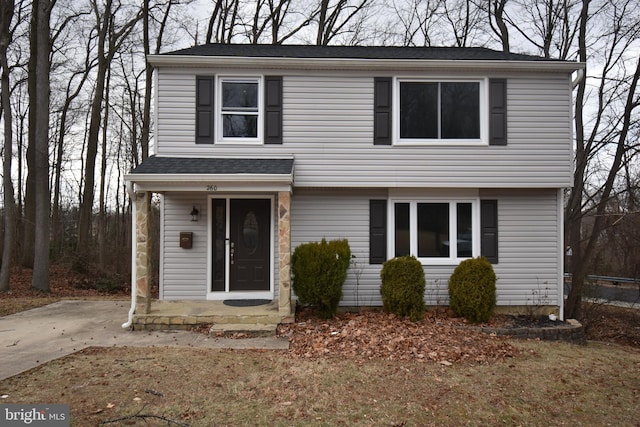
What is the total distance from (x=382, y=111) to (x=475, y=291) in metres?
4.02

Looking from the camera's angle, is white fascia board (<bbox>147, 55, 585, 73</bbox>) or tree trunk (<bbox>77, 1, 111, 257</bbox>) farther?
tree trunk (<bbox>77, 1, 111, 257</bbox>)

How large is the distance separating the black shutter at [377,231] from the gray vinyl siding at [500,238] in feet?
0.35

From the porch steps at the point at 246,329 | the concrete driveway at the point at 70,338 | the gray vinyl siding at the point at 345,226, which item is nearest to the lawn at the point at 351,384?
the concrete driveway at the point at 70,338

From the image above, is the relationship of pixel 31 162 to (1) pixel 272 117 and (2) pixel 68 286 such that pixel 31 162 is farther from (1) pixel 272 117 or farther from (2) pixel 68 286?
(1) pixel 272 117

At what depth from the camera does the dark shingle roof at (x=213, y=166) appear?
24.0 feet

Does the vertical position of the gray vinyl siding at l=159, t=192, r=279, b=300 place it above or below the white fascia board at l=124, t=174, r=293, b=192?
below

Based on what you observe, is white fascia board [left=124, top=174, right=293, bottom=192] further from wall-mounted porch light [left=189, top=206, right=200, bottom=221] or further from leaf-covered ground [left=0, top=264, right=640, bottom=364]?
leaf-covered ground [left=0, top=264, right=640, bottom=364]

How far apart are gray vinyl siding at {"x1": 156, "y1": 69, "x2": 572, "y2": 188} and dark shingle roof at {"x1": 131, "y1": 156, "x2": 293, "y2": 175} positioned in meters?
0.26

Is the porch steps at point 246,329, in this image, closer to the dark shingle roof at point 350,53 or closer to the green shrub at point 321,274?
the green shrub at point 321,274

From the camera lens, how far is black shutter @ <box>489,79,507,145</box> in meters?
8.39

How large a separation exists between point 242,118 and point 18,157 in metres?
19.4

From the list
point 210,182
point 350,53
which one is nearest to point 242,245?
point 210,182

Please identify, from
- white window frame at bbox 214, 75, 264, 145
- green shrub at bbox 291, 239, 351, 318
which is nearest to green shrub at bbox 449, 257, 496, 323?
green shrub at bbox 291, 239, 351, 318

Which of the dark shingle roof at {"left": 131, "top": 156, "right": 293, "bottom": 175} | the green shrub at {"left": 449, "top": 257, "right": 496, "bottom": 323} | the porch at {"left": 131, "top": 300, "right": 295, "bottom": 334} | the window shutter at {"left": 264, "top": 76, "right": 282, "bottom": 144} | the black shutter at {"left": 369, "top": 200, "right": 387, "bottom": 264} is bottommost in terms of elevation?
the porch at {"left": 131, "top": 300, "right": 295, "bottom": 334}
